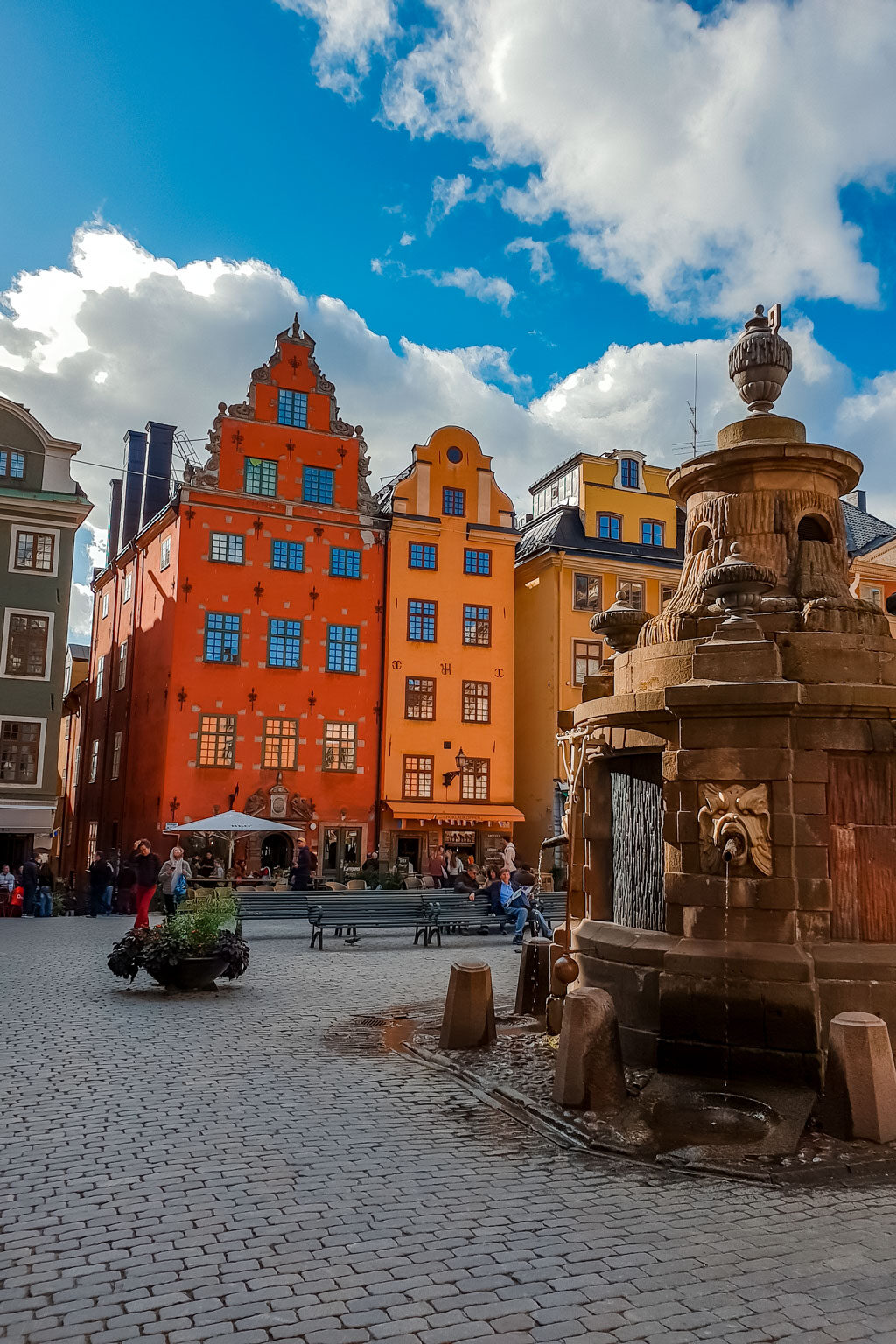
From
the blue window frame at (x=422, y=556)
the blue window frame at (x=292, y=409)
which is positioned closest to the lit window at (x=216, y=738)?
the blue window frame at (x=422, y=556)

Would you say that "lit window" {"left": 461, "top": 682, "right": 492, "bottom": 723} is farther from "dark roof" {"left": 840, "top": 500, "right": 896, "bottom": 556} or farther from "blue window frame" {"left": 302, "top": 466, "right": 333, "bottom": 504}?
"dark roof" {"left": 840, "top": 500, "right": 896, "bottom": 556}

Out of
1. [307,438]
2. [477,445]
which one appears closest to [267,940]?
[307,438]

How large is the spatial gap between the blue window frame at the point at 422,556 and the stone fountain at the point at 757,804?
25.1 m

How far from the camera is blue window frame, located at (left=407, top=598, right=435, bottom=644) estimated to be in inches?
1358

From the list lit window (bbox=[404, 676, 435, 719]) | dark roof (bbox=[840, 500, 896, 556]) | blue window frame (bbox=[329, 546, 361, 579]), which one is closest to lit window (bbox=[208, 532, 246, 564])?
blue window frame (bbox=[329, 546, 361, 579])

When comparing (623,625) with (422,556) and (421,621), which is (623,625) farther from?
(422,556)

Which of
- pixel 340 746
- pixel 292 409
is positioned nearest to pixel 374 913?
pixel 340 746

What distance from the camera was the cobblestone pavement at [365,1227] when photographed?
435 centimetres

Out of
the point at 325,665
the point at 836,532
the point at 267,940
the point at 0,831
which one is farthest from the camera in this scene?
the point at 325,665

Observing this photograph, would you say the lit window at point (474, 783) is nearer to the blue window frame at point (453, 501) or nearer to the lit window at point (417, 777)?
the lit window at point (417, 777)

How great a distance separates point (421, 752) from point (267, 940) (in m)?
13.9

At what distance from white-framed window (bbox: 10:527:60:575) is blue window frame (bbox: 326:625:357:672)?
8.03 metres

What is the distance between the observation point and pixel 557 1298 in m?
4.54

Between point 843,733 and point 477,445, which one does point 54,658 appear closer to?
point 477,445
